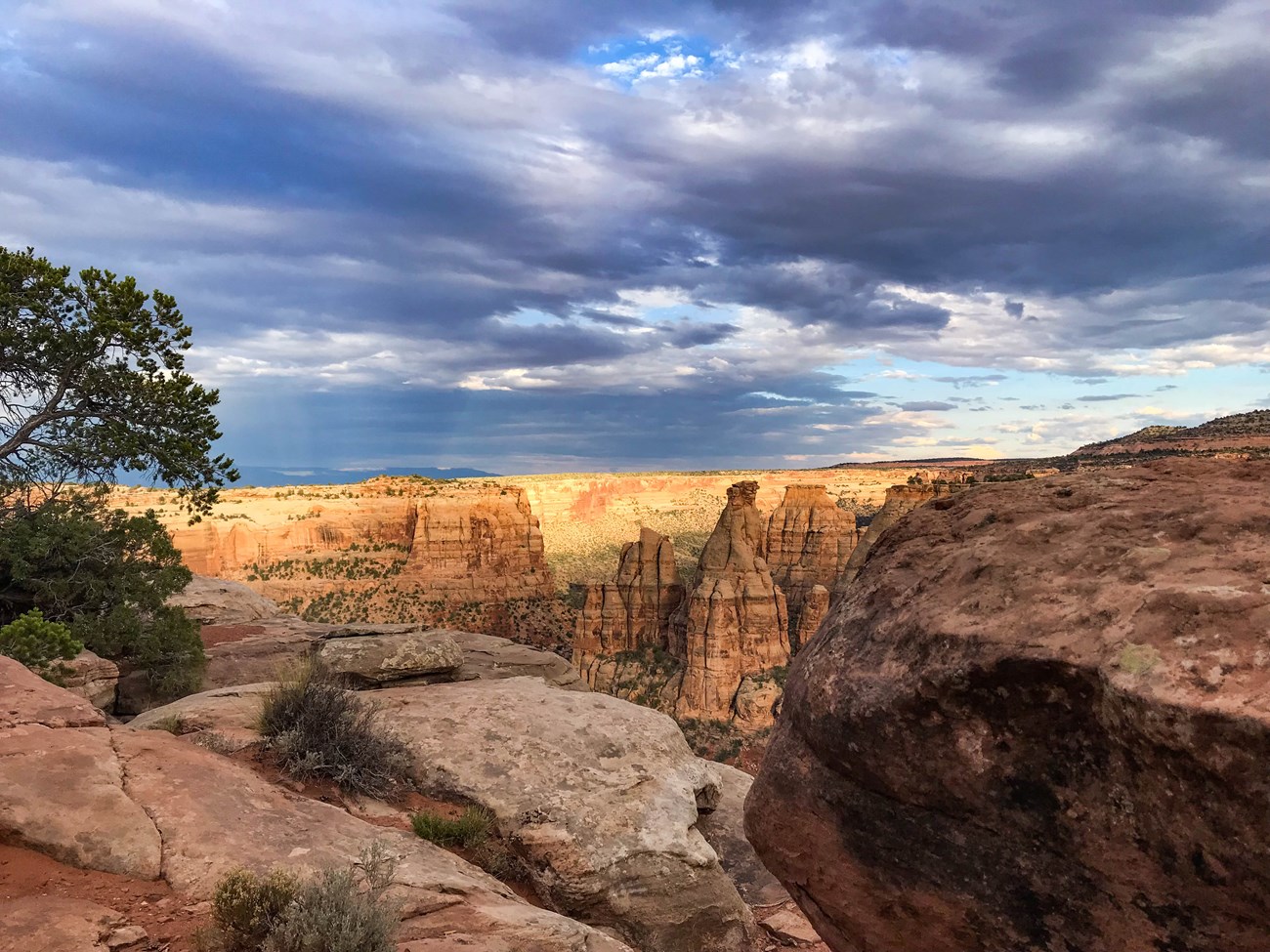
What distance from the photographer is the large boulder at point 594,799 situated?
29.1 feet

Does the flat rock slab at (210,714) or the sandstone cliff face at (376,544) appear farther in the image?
the sandstone cliff face at (376,544)

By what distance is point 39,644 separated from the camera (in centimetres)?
1360

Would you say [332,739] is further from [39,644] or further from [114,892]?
[39,644]

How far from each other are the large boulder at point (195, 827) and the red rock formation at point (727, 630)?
46.2 m

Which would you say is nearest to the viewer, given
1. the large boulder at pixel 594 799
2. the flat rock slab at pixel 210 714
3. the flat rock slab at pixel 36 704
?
the flat rock slab at pixel 36 704

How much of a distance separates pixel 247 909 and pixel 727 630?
49.6 meters

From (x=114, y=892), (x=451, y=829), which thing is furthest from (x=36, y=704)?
(x=451, y=829)

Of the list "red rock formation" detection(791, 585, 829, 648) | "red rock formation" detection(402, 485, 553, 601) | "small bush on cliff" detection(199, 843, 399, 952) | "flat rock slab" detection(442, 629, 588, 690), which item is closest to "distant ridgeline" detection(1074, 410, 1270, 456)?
"red rock formation" detection(791, 585, 829, 648)

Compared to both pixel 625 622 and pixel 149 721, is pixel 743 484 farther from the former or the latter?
pixel 149 721

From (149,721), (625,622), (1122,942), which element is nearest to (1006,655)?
(1122,942)

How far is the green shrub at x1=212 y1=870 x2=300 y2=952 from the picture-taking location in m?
5.16

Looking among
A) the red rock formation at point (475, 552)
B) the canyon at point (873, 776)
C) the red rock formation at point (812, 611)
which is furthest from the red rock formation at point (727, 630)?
the canyon at point (873, 776)

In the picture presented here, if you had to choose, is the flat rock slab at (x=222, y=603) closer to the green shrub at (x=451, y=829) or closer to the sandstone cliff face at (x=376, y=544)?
the green shrub at (x=451, y=829)

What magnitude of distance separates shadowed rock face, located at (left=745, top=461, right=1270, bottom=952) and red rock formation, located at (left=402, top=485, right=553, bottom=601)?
7579 cm
